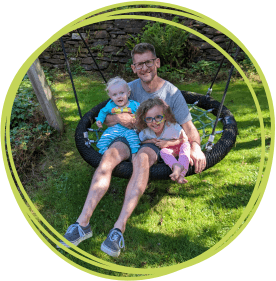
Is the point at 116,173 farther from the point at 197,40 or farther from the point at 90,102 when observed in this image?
the point at 197,40

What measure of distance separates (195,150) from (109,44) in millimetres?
4666

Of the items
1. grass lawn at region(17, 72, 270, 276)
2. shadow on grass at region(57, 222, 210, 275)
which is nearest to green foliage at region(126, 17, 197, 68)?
grass lawn at region(17, 72, 270, 276)

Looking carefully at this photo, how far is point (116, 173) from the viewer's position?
2.40 metres

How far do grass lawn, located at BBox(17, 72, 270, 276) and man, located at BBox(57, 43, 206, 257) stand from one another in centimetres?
60

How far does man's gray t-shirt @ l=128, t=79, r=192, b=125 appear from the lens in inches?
107

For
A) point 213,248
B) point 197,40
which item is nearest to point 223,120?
point 213,248

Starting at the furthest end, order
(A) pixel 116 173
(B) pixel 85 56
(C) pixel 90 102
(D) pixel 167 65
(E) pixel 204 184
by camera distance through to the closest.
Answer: (B) pixel 85 56, (D) pixel 167 65, (C) pixel 90 102, (E) pixel 204 184, (A) pixel 116 173

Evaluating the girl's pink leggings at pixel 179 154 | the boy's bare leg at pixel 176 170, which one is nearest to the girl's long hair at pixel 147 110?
the girl's pink leggings at pixel 179 154

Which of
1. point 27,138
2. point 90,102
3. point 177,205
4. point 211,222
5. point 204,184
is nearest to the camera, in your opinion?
point 211,222

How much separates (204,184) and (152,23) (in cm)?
443

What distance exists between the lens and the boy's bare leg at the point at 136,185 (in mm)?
2121

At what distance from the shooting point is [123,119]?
2768mm

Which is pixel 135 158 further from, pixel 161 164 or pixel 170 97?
pixel 170 97

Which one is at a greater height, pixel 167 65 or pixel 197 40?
pixel 197 40
